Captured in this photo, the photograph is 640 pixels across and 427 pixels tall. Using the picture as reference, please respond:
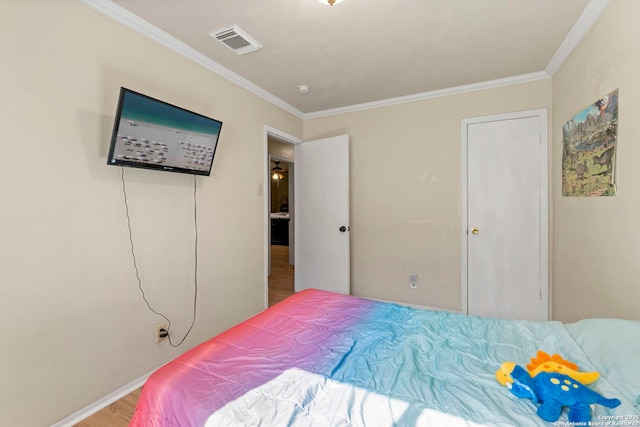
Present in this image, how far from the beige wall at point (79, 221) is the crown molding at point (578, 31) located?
273 centimetres

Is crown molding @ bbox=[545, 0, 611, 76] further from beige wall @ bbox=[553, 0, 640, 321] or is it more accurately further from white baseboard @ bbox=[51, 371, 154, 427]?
white baseboard @ bbox=[51, 371, 154, 427]

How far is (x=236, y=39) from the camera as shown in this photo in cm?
209

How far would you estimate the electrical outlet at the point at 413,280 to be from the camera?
10.7ft

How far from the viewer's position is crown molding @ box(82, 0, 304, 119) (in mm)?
1734

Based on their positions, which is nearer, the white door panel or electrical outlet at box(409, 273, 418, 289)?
the white door panel

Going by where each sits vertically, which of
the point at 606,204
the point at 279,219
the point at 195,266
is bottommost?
the point at 195,266

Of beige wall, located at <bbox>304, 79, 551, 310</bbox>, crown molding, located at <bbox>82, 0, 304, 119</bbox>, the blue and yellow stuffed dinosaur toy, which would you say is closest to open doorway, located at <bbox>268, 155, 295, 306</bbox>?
beige wall, located at <bbox>304, 79, 551, 310</bbox>

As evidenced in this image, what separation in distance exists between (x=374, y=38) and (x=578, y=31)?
1.39m

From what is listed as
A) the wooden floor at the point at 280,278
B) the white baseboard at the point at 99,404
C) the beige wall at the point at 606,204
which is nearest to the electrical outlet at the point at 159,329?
the white baseboard at the point at 99,404

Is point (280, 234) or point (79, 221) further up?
point (79, 221)

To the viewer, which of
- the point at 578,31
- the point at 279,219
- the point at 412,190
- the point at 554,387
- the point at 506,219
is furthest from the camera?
the point at 279,219

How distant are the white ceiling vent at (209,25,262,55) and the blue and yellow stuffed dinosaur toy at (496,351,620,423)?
7.96 feet

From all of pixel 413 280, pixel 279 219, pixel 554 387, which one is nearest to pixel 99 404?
pixel 554 387

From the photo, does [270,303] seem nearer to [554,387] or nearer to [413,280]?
[413,280]
